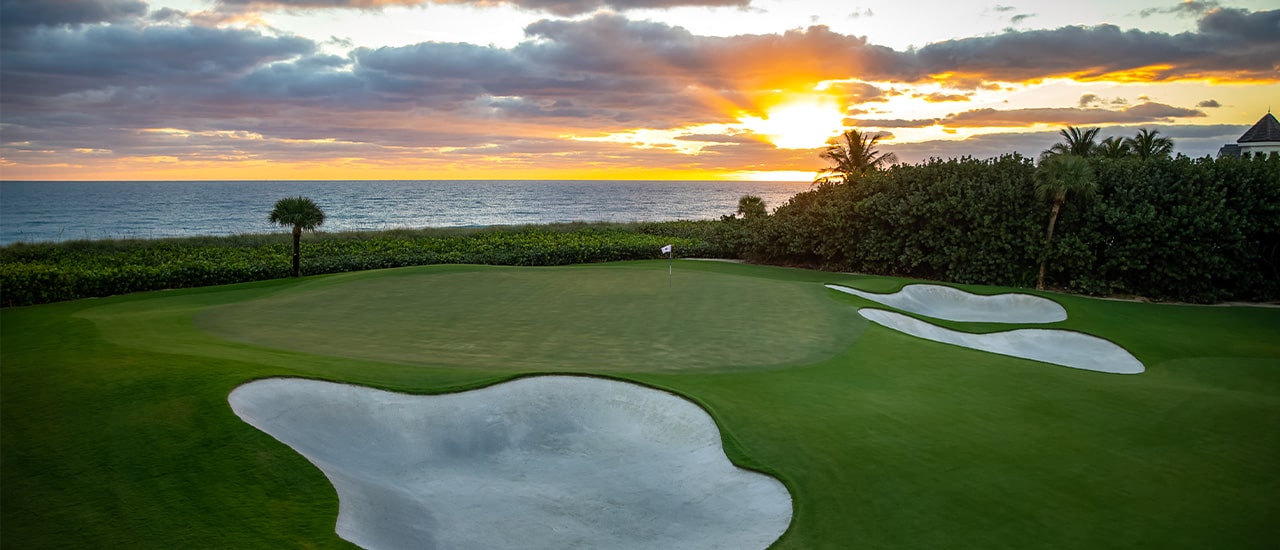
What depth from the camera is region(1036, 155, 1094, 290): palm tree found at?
21.2 m

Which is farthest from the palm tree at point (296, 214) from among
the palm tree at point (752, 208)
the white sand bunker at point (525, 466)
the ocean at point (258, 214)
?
the ocean at point (258, 214)

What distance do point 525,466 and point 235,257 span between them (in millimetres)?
22012

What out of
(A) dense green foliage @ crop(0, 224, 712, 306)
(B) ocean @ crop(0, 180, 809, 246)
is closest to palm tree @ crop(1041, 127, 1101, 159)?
(A) dense green foliage @ crop(0, 224, 712, 306)

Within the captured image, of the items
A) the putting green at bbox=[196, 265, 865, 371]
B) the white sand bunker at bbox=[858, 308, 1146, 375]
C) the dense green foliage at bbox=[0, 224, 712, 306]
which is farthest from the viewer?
the dense green foliage at bbox=[0, 224, 712, 306]

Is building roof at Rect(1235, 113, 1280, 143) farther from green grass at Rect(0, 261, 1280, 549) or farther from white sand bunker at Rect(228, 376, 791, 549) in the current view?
white sand bunker at Rect(228, 376, 791, 549)

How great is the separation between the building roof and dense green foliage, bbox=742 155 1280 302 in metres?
23.7

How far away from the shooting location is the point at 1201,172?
20906 millimetres

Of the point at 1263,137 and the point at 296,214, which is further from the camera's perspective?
the point at 1263,137

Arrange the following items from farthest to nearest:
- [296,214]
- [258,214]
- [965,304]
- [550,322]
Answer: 1. [258,214]
2. [296,214]
3. [965,304]
4. [550,322]

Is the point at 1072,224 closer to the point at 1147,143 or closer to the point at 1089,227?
the point at 1089,227

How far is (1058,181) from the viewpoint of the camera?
21406mm

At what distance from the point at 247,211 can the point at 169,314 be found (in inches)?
3510

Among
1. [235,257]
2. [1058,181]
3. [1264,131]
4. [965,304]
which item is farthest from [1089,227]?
[235,257]

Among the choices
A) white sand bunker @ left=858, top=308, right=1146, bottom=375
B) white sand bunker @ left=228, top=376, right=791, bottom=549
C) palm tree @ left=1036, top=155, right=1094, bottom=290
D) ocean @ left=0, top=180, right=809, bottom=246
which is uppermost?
palm tree @ left=1036, top=155, right=1094, bottom=290
